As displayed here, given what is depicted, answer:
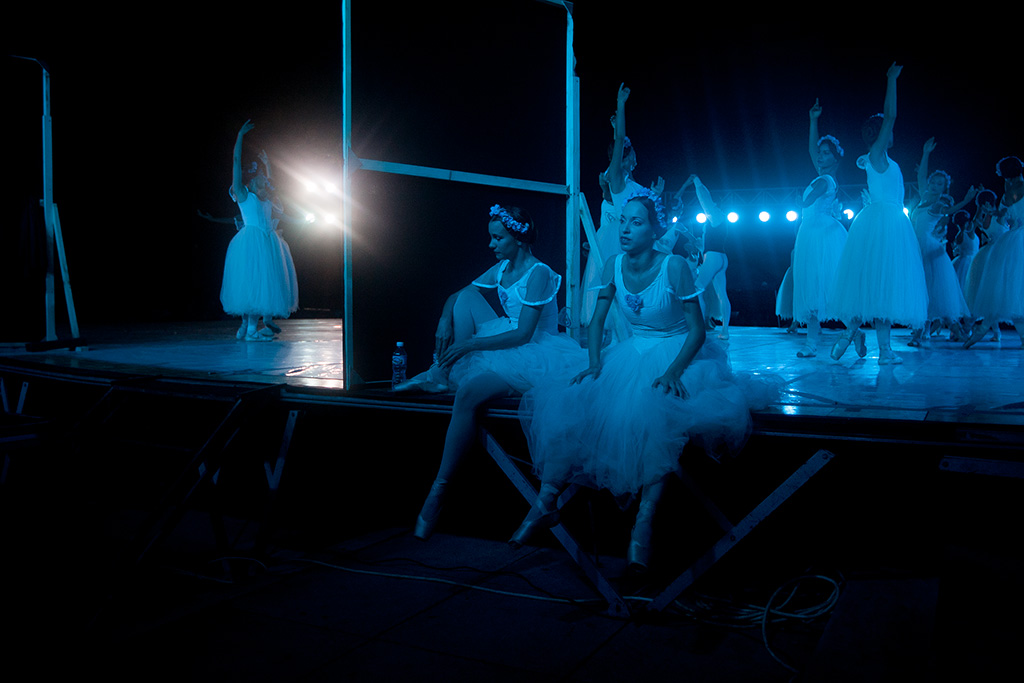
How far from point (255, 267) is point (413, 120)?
415cm

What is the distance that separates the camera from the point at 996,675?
5.06 feet

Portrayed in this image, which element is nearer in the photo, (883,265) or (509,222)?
(509,222)

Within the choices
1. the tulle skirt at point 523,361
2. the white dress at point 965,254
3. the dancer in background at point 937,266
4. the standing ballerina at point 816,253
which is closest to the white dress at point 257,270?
the tulle skirt at point 523,361

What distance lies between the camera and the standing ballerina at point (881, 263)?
5.01 metres

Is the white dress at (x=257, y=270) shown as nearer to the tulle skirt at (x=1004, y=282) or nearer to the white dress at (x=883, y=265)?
the white dress at (x=883, y=265)

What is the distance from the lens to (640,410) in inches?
97.1

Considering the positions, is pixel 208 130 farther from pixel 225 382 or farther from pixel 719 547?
pixel 719 547

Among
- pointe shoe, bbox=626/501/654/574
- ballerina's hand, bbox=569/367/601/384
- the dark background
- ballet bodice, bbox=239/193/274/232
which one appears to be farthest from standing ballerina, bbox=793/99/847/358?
ballet bodice, bbox=239/193/274/232

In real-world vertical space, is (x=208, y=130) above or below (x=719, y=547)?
above

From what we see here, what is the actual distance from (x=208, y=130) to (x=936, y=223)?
31.3ft

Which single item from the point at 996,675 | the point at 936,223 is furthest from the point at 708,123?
the point at 996,675

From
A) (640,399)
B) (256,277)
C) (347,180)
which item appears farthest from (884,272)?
(256,277)

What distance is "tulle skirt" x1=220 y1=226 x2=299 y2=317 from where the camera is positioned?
7.06m

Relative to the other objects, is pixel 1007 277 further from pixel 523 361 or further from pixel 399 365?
pixel 399 365
